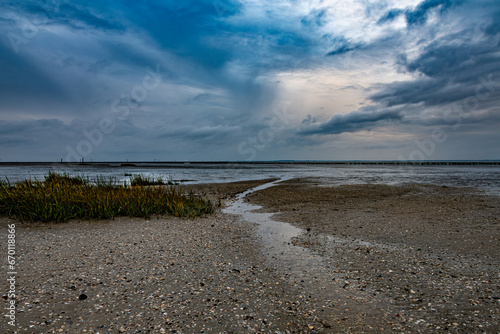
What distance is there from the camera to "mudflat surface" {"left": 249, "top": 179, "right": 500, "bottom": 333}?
529 cm

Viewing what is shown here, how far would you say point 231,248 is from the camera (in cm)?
985

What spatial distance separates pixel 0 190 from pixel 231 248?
45.3 feet

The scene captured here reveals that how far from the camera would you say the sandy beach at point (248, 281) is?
5148 mm

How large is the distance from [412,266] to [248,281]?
188 inches

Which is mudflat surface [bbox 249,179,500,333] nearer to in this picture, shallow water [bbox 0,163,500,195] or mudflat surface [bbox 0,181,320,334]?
mudflat surface [bbox 0,181,320,334]

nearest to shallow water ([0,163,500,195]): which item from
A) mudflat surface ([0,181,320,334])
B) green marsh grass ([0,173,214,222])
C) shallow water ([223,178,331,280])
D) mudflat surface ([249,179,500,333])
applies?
green marsh grass ([0,173,214,222])

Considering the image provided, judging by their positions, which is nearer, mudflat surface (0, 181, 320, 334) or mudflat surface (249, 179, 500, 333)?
mudflat surface (0, 181, 320, 334)

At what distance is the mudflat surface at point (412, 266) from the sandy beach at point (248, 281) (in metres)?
0.03

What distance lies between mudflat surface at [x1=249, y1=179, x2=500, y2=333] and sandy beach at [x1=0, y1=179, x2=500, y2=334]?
0.03 m

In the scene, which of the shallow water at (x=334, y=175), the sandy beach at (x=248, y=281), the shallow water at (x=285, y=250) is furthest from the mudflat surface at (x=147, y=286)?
the shallow water at (x=334, y=175)

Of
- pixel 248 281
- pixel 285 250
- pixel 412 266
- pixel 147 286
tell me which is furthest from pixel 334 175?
pixel 147 286

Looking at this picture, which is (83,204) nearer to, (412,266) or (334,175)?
(412,266)

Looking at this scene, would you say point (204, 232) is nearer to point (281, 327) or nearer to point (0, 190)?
point (281, 327)

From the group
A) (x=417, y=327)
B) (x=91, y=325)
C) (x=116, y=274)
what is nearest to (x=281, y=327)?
(x=417, y=327)
